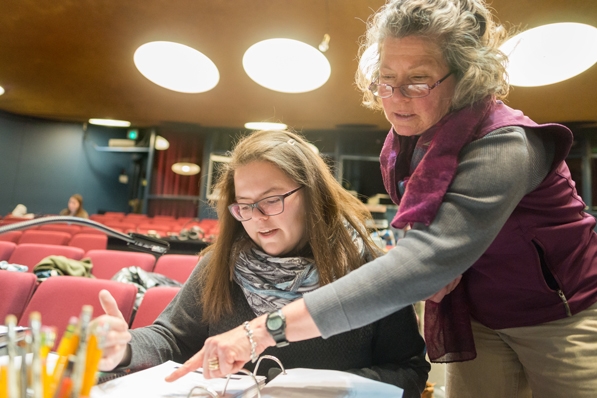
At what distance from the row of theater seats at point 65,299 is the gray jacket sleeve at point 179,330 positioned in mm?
321

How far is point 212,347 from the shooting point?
2.03 feet

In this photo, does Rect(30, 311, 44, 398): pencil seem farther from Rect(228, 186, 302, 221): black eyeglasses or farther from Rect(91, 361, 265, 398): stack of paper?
Rect(228, 186, 302, 221): black eyeglasses

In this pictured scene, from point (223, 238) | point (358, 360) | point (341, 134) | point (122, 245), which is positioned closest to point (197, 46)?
point (122, 245)

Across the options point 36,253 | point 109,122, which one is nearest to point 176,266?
point 36,253

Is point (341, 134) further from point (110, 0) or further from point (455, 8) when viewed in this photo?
point (455, 8)

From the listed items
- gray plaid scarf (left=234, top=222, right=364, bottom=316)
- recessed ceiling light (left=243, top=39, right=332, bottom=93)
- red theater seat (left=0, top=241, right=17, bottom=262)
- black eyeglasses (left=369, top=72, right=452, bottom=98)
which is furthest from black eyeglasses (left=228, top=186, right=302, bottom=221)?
recessed ceiling light (left=243, top=39, right=332, bottom=93)

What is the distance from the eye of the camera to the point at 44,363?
16.8 inches

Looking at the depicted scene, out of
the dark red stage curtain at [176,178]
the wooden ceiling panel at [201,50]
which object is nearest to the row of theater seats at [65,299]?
the wooden ceiling panel at [201,50]

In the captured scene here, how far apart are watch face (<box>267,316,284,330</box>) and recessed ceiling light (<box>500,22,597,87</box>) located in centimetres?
465

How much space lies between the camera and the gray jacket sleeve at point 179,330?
0.94 metres

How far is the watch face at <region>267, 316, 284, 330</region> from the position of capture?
1.96 ft

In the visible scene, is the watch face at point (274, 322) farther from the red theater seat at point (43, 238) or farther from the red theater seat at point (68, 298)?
the red theater seat at point (43, 238)

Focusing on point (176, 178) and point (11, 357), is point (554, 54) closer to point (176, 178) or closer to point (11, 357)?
point (11, 357)

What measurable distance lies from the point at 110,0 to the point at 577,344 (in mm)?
5016
